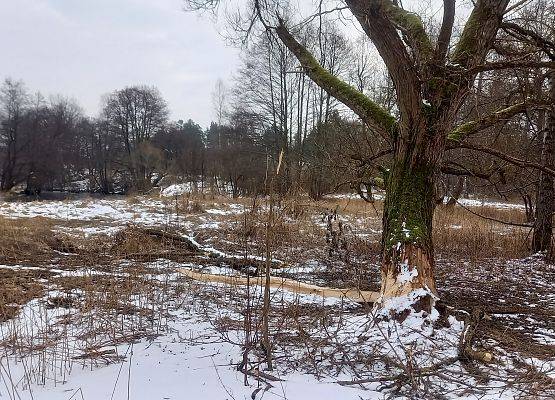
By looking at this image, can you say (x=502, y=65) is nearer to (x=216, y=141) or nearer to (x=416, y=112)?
(x=416, y=112)

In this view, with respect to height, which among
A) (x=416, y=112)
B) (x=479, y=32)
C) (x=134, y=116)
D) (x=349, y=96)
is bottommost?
(x=416, y=112)

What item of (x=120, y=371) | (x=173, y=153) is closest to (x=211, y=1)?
(x=120, y=371)

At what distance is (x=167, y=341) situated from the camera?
3.75 m

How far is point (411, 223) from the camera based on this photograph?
4.20 metres

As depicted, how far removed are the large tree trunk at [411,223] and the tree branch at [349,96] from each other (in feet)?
1.33

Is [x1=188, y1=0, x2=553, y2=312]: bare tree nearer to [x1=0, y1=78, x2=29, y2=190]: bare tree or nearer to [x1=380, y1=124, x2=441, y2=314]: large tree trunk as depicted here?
[x1=380, y1=124, x2=441, y2=314]: large tree trunk

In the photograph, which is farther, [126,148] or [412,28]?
[126,148]

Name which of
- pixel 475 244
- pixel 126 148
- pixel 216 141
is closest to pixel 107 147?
pixel 126 148

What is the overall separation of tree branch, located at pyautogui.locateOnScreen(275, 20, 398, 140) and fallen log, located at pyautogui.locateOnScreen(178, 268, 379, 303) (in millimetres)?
1890

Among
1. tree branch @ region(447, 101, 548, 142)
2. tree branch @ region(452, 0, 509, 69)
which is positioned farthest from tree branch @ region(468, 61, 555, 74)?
tree branch @ region(447, 101, 548, 142)

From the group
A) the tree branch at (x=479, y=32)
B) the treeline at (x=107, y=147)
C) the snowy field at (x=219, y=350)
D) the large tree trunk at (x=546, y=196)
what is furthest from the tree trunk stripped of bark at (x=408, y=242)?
the treeline at (x=107, y=147)

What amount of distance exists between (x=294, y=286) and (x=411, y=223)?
6.87 ft

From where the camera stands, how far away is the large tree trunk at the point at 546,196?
7.78 metres

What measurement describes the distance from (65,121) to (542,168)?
1927 inches
